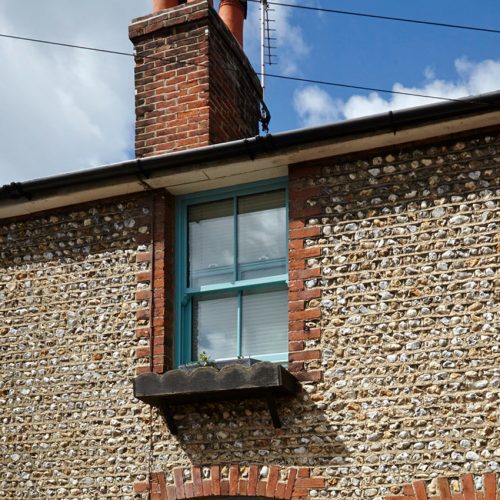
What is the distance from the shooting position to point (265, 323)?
9391mm

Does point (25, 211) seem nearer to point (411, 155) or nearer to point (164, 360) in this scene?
point (164, 360)

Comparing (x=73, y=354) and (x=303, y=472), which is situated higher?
(x=73, y=354)

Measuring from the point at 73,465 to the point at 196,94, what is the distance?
13.4 feet

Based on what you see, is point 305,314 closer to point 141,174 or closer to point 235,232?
point 235,232

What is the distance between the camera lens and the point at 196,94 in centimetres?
1079

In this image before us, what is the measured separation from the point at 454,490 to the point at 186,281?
335cm

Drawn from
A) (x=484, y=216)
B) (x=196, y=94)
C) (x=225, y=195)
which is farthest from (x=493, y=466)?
(x=196, y=94)

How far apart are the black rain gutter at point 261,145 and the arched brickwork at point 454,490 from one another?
9.81ft

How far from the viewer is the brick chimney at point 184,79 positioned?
10719mm

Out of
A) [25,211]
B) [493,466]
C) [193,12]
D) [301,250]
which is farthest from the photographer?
[193,12]

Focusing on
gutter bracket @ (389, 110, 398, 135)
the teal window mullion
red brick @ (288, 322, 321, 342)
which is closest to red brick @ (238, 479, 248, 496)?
red brick @ (288, 322, 321, 342)

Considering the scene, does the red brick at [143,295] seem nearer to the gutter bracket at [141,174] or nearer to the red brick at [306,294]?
the gutter bracket at [141,174]

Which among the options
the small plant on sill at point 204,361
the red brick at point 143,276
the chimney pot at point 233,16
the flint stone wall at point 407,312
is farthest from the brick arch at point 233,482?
the chimney pot at point 233,16

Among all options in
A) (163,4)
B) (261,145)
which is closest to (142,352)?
(261,145)
